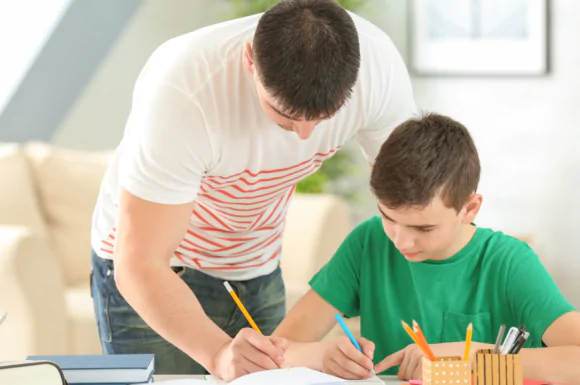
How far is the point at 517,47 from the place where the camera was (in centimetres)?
362

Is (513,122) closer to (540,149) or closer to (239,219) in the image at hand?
(540,149)

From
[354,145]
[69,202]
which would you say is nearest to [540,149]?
[354,145]

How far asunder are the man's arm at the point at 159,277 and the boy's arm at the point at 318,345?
131 millimetres

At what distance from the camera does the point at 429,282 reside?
1401 millimetres

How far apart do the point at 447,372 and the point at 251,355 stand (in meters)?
0.29

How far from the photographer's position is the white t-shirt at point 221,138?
1.28 meters

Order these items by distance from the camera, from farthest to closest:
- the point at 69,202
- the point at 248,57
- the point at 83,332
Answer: the point at 69,202
the point at 83,332
the point at 248,57

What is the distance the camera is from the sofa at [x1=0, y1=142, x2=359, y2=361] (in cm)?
260

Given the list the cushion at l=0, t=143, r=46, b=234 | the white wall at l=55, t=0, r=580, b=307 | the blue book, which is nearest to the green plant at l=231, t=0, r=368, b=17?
the white wall at l=55, t=0, r=580, b=307

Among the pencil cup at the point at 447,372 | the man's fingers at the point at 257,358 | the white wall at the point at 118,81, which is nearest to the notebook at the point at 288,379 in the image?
the man's fingers at the point at 257,358

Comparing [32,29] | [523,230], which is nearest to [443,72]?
[523,230]

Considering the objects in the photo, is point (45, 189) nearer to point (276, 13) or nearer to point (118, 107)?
point (118, 107)

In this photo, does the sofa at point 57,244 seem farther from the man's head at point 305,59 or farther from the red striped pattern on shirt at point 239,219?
the man's head at point 305,59

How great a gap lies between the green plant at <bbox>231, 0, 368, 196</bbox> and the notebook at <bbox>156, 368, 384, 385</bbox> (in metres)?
2.78
